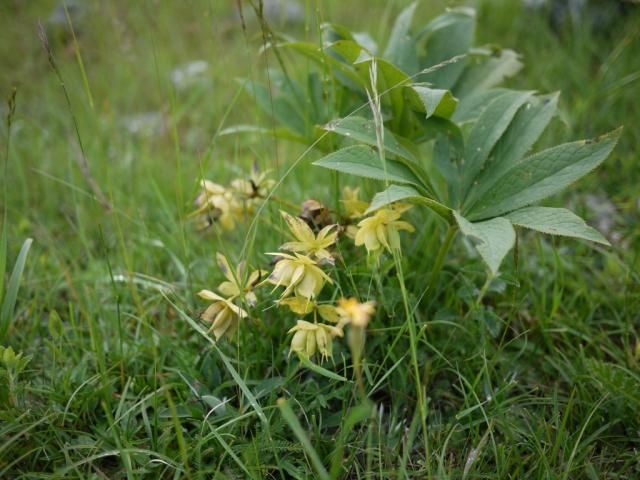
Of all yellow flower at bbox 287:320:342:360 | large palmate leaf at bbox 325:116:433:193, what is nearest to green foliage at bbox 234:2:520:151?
large palmate leaf at bbox 325:116:433:193

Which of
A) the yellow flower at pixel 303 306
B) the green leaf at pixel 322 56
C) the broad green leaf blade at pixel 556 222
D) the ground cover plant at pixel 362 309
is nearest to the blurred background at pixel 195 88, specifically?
the ground cover plant at pixel 362 309

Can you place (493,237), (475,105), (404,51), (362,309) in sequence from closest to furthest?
(362,309) → (493,237) → (475,105) → (404,51)

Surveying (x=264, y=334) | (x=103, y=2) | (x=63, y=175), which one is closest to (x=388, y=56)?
(x=264, y=334)

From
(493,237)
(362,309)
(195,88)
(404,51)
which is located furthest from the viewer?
(195,88)

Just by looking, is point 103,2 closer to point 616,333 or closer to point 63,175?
point 63,175

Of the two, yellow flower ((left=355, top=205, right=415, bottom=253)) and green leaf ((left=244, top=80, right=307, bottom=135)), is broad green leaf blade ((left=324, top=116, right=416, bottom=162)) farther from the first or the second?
green leaf ((left=244, top=80, right=307, bottom=135))

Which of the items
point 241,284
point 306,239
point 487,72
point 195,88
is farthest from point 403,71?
point 195,88

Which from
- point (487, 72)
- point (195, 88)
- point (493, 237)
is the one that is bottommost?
point (195, 88)

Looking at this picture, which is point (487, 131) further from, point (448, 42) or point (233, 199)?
point (233, 199)
